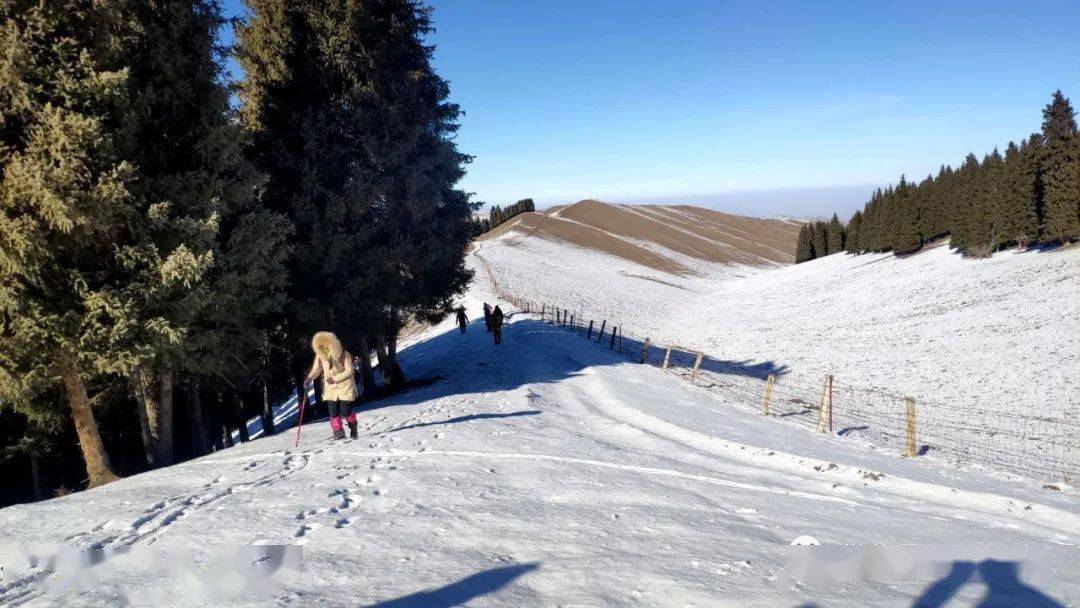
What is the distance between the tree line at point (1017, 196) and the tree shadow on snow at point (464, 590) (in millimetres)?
55408

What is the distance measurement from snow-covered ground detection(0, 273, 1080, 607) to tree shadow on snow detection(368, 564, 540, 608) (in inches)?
0.7

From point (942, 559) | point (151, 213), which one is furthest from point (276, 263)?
point (942, 559)

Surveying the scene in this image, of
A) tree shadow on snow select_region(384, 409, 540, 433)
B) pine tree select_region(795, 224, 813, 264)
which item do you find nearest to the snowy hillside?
tree shadow on snow select_region(384, 409, 540, 433)

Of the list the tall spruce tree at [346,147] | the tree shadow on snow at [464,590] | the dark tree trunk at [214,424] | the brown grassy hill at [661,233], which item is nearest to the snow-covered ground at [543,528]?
the tree shadow on snow at [464,590]

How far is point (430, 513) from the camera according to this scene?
5.59m

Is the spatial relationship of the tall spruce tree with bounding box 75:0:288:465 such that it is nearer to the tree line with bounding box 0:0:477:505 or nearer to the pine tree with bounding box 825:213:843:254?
the tree line with bounding box 0:0:477:505

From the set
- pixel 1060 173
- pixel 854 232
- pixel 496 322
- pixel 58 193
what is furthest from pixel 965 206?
pixel 58 193

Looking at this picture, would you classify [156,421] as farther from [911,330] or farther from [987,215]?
[987,215]

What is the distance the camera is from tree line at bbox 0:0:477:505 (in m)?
7.75

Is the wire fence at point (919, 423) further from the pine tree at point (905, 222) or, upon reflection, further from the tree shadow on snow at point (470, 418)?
the pine tree at point (905, 222)

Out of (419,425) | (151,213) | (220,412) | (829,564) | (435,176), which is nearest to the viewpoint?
(829,564)

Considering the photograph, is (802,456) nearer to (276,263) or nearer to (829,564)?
(829,564)

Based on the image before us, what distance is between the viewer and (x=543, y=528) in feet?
17.4

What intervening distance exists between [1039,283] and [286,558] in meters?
45.0
